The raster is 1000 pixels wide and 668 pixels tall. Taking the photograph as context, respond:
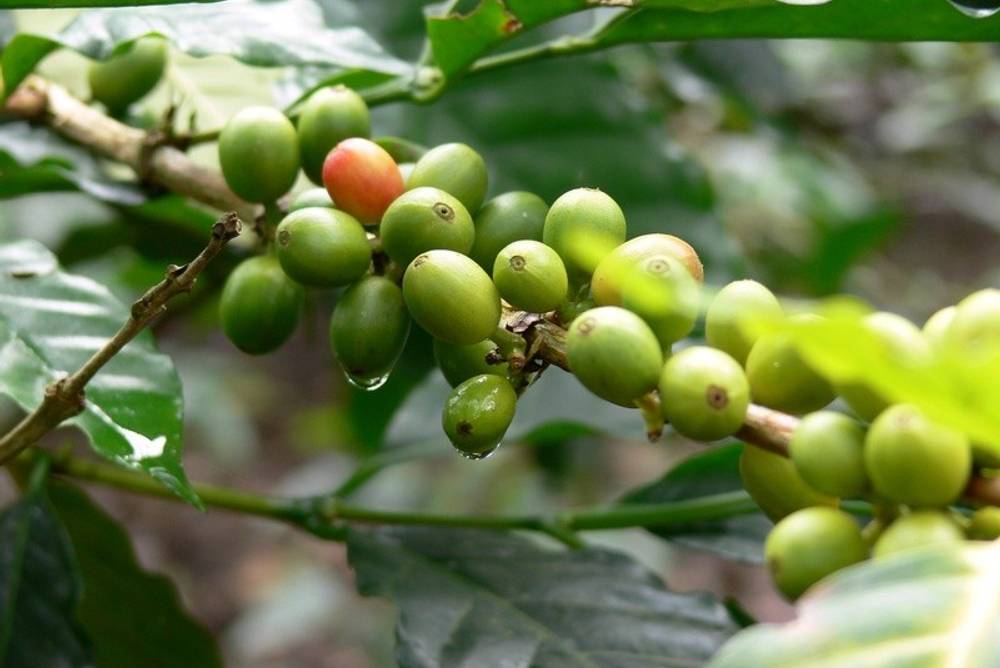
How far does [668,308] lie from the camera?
1.91ft

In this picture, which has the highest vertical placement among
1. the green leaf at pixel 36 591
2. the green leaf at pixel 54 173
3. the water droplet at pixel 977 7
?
the water droplet at pixel 977 7

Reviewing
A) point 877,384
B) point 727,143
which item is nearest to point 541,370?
point 877,384

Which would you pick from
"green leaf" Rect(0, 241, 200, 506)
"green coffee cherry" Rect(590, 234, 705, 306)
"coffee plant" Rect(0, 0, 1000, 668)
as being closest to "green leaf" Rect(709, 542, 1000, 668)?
"coffee plant" Rect(0, 0, 1000, 668)

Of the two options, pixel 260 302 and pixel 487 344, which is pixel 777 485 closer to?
pixel 487 344

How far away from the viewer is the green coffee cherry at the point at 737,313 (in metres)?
0.60

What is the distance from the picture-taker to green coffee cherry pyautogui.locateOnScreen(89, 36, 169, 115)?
43.8 inches

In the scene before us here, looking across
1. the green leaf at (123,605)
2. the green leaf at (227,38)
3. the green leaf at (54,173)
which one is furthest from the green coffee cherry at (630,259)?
the green leaf at (123,605)

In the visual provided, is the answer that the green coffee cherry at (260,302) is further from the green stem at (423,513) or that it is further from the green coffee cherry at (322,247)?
the green stem at (423,513)

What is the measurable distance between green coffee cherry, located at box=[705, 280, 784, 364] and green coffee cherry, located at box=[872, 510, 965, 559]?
125 mm

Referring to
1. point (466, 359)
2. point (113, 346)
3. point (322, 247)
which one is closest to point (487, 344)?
point (466, 359)

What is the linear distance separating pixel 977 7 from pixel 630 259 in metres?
0.40

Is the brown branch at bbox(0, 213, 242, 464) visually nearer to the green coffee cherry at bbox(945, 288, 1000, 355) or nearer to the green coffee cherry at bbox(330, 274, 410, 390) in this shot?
the green coffee cherry at bbox(330, 274, 410, 390)

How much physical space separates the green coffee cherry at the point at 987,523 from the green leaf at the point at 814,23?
1.44ft

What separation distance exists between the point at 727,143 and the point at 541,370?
90.6 inches
